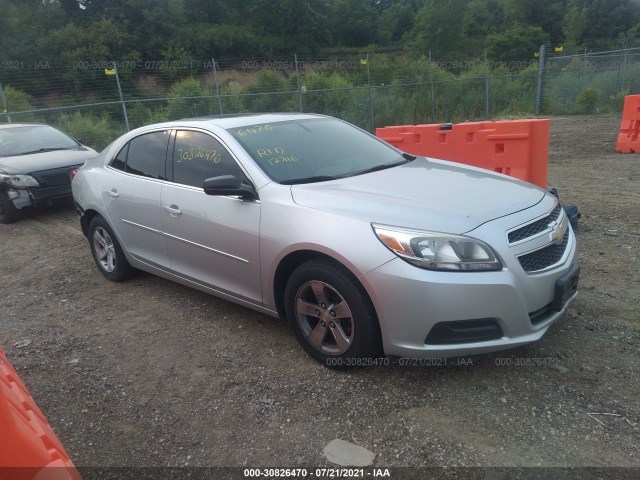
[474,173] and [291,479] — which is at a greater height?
[474,173]

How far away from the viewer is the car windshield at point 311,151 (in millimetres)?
3561

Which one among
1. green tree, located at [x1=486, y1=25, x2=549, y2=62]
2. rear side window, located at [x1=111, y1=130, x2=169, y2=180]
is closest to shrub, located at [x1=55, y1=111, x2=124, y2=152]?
rear side window, located at [x1=111, y1=130, x2=169, y2=180]

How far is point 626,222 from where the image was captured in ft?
18.4

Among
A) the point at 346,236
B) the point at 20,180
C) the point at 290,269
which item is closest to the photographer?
the point at 346,236

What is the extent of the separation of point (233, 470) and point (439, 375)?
52.6 inches

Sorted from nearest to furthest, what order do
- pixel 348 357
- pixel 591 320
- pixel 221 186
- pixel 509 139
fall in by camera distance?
pixel 348 357 → pixel 221 186 → pixel 591 320 → pixel 509 139

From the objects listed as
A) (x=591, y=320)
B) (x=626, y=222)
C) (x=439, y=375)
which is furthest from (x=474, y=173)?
(x=626, y=222)

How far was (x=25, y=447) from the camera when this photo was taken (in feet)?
4.86

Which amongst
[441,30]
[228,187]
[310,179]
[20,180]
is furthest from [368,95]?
[441,30]

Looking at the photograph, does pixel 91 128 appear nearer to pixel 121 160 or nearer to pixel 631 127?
pixel 121 160

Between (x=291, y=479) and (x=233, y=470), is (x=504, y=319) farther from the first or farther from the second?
(x=233, y=470)

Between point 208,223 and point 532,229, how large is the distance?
219 cm

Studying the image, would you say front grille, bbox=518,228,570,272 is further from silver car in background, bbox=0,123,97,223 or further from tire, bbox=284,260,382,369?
silver car in background, bbox=0,123,97,223

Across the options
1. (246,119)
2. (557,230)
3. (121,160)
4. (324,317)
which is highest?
(246,119)
